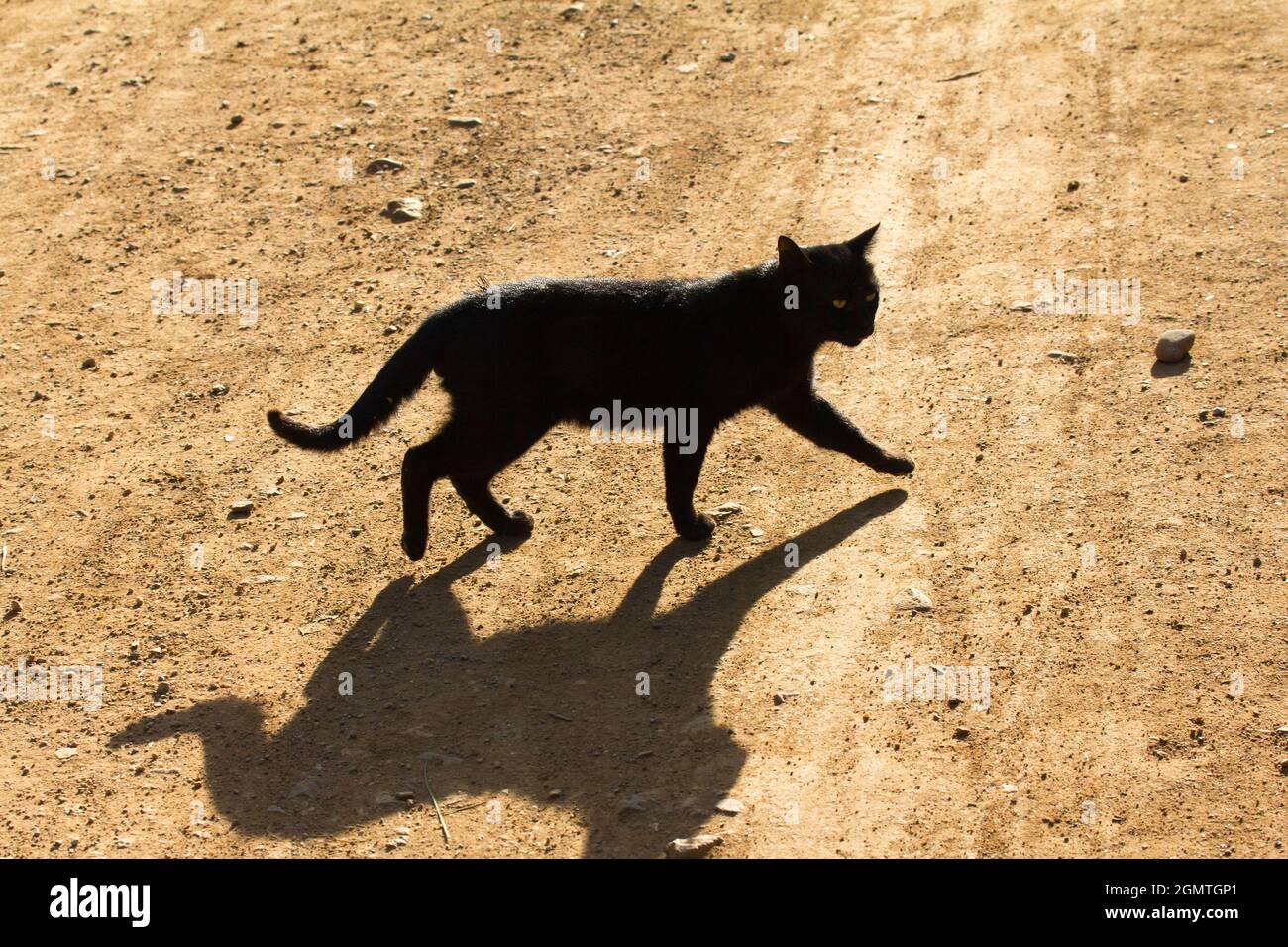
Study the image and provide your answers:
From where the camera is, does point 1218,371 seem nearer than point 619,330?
No

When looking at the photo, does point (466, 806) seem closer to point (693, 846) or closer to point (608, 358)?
point (693, 846)

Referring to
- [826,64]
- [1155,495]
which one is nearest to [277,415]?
[1155,495]

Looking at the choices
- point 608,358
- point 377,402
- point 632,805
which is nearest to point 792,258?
point 608,358

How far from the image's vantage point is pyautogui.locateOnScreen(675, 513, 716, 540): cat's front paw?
7.05 m

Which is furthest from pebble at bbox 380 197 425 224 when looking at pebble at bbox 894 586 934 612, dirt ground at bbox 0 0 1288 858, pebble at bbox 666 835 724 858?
pebble at bbox 666 835 724 858

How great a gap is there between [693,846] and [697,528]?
2287mm

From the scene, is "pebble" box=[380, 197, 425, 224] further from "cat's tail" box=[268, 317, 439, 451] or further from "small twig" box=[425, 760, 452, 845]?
"small twig" box=[425, 760, 452, 845]

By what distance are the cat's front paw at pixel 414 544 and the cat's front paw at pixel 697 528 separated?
1414 millimetres

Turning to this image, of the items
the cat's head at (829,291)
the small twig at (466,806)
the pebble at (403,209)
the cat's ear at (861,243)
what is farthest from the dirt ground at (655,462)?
the cat's ear at (861,243)

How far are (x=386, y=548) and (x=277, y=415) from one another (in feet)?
4.00

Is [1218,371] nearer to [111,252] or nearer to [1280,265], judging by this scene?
[1280,265]

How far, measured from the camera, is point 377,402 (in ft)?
21.3

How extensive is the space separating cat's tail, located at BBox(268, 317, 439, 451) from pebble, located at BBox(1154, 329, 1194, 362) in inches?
168

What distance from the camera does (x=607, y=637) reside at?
6520mm
